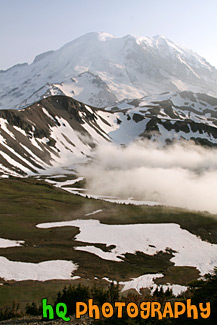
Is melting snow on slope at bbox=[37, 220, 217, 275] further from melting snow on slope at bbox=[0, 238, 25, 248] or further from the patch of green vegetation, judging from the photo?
melting snow on slope at bbox=[0, 238, 25, 248]

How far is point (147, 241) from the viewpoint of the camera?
64.9 m

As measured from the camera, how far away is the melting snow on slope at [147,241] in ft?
191

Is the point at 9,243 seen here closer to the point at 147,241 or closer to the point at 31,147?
the point at 147,241

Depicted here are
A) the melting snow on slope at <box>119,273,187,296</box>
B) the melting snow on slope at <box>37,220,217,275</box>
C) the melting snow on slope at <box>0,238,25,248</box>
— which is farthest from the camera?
the melting snow on slope at <box>37,220,217,275</box>

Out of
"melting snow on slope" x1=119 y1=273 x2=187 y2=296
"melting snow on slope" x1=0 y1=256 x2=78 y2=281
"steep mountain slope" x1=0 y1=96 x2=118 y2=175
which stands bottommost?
"melting snow on slope" x1=119 y1=273 x2=187 y2=296

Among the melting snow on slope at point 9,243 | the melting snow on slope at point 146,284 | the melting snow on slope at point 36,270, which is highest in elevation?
the melting snow on slope at point 9,243

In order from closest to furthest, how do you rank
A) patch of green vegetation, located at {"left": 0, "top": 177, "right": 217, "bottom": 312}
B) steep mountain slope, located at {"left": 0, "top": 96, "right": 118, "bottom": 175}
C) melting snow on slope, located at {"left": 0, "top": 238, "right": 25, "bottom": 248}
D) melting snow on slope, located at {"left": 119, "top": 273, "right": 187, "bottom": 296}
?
melting snow on slope, located at {"left": 119, "top": 273, "right": 187, "bottom": 296} < patch of green vegetation, located at {"left": 0, "top": 177, "right": 217, "bottom": 312} < melting snow on slope, located at {"left": 0, "top": 238, "right": 25, "bottom": 248} < steep mountain slope, located at {"left": 0, "top": 96, "right": 118, "bottom": 175}

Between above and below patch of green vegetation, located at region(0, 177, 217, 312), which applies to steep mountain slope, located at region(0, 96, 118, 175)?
above

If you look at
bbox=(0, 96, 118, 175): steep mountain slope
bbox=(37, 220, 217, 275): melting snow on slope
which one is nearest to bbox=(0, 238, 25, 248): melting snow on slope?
bbox=(37, 220, 217, 275): melting snow on slope

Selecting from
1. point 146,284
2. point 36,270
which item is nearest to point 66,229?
point 36,270

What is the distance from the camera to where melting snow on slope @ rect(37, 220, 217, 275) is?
58066 millimetres

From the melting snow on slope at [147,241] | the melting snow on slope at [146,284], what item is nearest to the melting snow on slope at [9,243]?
the melting snow on slope at [147,241]

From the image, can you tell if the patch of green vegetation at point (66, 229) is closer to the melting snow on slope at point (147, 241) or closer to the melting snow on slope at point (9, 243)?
the melting snow on slope at point (9, 243)

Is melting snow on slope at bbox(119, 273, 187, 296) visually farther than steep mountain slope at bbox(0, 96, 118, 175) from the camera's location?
No
